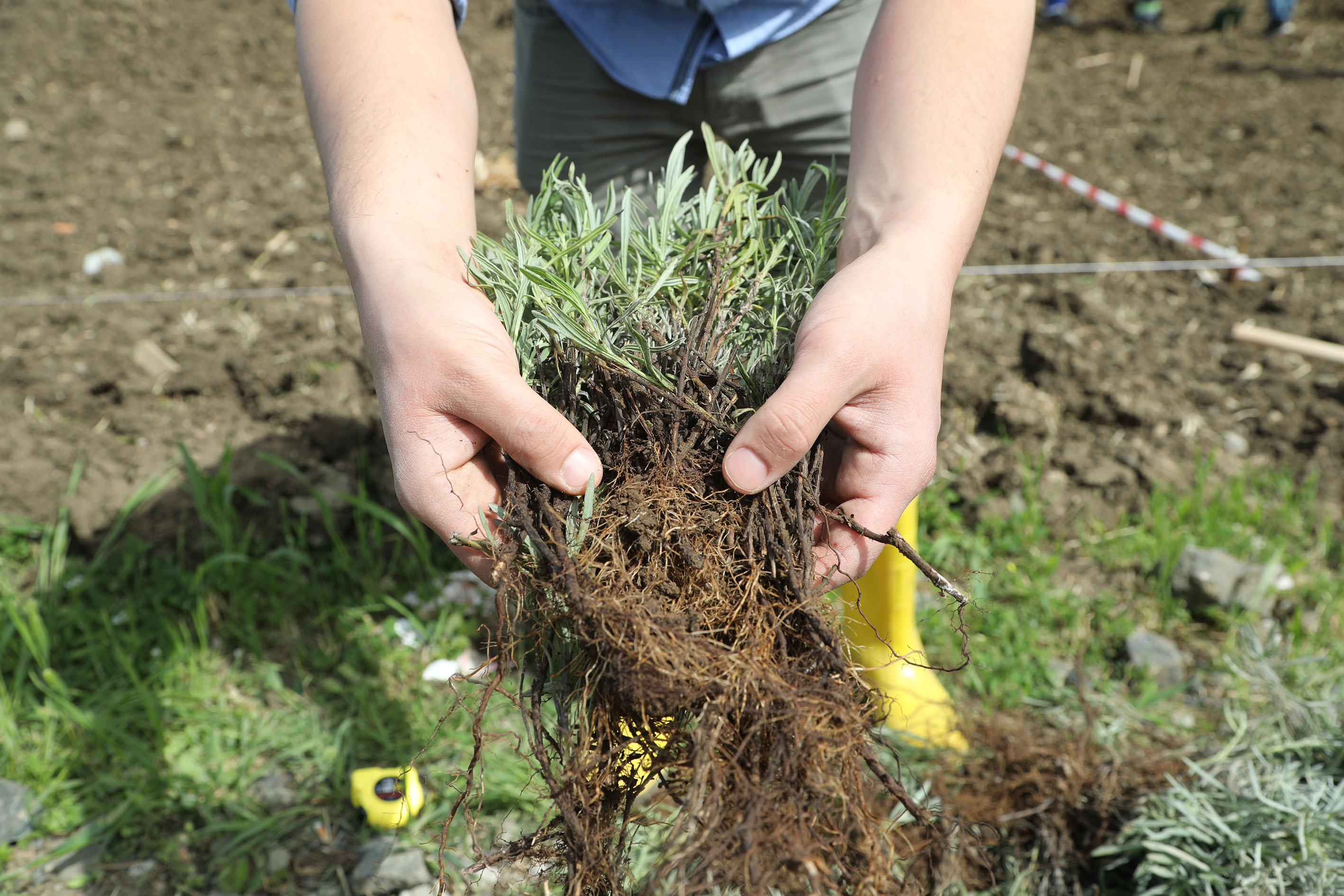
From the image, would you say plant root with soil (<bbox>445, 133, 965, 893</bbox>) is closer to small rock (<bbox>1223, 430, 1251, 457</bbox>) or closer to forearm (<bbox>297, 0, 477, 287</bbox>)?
forearm (<bbox>297, 0, 477, 287</bbox>)

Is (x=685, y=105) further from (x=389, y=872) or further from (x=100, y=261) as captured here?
(x=100, y=261)

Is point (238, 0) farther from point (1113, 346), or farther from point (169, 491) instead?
point (1113, 346)

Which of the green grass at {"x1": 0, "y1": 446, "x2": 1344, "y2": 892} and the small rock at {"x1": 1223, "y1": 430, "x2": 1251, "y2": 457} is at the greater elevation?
the small rock at {"x1": 1223, "y1": 430, "x2": 1251, "y2": 457}

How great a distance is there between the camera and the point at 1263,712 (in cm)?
221

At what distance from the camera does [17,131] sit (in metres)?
5.18

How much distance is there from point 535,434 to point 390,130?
0.60 meters

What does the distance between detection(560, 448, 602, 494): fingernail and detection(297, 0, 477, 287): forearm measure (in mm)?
370

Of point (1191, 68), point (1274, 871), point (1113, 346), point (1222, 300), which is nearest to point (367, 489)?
point (1274, 871)

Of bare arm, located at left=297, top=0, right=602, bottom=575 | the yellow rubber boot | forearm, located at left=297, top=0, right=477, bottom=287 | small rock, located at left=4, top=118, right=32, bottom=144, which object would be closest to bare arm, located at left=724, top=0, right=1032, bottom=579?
bare arm, located at left=297, top=0, right=602, bottom=575

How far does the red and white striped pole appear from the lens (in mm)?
3961

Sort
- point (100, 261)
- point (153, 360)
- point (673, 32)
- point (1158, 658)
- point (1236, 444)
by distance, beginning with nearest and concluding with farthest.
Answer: point (673, 32) → point (1158, 658) → point (1236, 444) → point (153, 360) → point (100, 261)

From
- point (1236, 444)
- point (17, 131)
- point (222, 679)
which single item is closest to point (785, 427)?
point (222, 679)

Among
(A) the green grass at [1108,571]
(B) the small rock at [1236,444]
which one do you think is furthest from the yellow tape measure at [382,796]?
(B) the small rock at [1236,444]

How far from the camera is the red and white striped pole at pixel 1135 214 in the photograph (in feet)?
13.0
